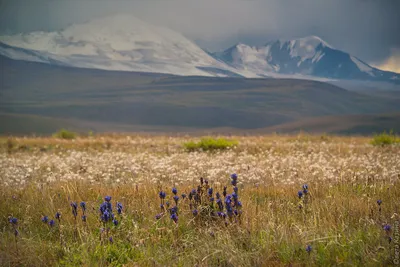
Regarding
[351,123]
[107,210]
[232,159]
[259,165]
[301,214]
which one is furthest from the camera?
[351,123]

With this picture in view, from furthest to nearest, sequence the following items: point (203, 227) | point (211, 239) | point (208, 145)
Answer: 1. point (208, 145)
2. point (203, 227)
3. point (211, 239)

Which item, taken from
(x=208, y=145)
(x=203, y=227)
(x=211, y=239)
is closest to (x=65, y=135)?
(x=208, y=145)

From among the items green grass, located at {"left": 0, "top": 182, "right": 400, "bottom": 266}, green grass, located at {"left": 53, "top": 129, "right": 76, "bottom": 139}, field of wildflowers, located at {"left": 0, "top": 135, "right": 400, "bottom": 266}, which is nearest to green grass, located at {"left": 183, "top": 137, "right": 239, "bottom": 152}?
field of wildflowers, located at {"left": 0, "top": 135, "right": 400, "bottom": 266}

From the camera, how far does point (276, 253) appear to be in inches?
228

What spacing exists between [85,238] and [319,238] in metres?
3.18

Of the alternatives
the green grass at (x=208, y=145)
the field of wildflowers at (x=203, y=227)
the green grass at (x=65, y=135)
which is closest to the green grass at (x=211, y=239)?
the field of wildflowers at (x=203, y=227)

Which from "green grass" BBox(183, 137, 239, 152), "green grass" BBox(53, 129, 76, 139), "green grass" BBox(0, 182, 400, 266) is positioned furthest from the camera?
"green grass" BBox(53, 129, 76, 139)

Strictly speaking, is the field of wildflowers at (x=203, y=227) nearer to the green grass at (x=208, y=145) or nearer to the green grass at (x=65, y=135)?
the green grass at (x=208, y=145)

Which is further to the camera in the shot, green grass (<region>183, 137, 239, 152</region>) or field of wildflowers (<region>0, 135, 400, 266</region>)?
green grass (<region>183, 137, 239, 152</region>)

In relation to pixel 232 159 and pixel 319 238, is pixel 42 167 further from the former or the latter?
pixel 319 238

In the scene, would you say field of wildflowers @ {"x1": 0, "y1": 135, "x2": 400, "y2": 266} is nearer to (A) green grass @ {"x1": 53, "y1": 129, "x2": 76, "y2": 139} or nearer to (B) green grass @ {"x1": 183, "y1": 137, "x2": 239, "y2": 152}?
(B) green grass @ {"x1": 183, "y1": 137, "x2": 239, "y2": 152}

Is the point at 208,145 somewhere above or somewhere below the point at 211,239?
below

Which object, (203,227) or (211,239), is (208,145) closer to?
(203,227)

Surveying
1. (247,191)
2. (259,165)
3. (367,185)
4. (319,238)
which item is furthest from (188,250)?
(259,165)
